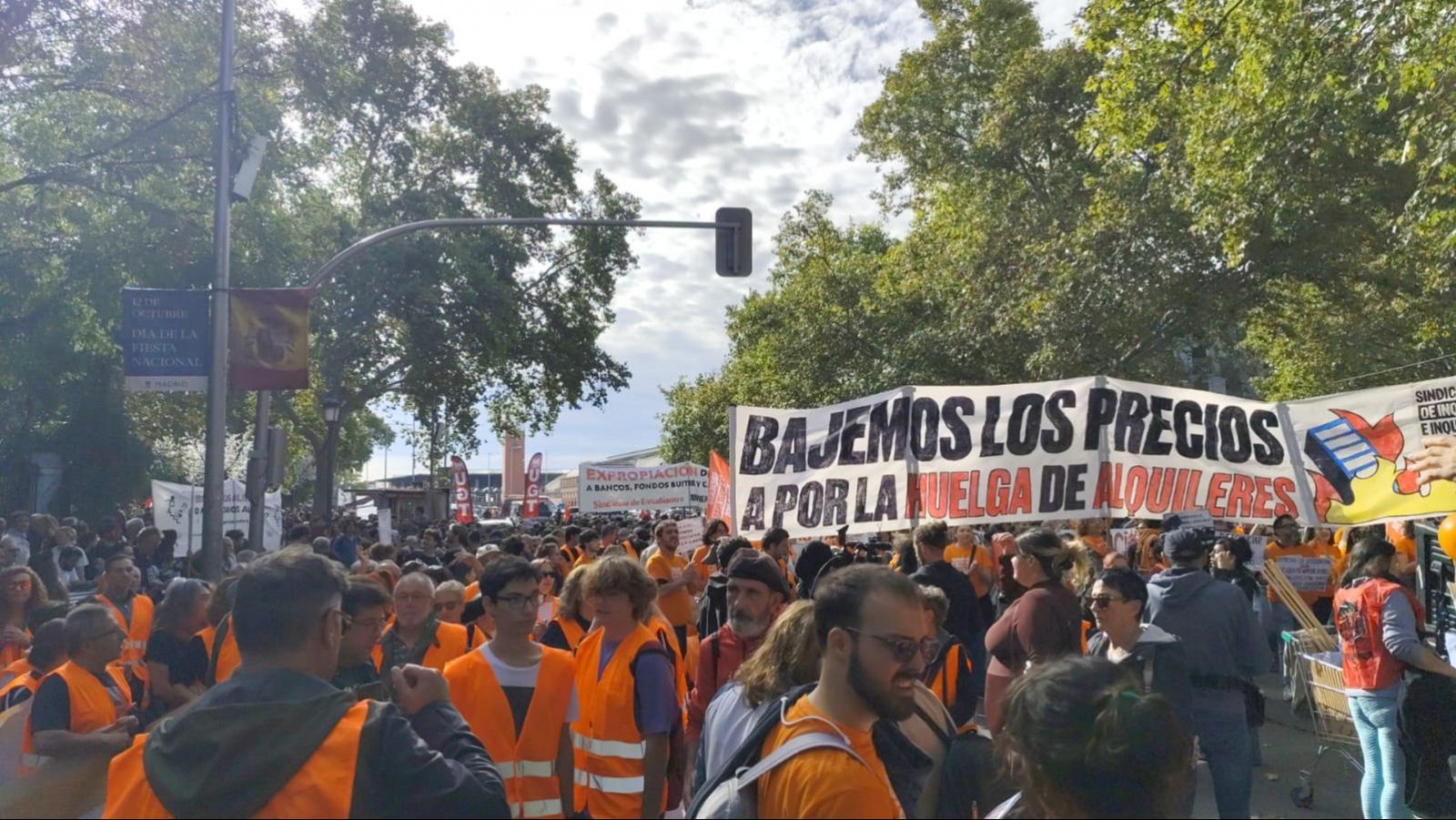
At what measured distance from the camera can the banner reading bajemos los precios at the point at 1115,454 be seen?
8250 millimetres

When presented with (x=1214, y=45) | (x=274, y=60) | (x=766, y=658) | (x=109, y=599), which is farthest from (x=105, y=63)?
(x=766, y=658)

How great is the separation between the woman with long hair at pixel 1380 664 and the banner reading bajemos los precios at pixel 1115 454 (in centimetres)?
212

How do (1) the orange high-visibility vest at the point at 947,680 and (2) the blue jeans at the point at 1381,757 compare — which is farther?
(2) the blue jeans at the point at 1381,757

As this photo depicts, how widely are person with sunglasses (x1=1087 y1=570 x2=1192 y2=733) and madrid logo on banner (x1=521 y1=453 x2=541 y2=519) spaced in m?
37.4

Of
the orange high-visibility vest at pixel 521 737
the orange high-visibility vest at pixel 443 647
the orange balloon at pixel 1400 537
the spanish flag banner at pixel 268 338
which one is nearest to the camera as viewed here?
the orange high-visibility vest at pixel 521 737

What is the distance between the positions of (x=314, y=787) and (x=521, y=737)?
1966mm

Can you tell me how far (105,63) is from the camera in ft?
51.6

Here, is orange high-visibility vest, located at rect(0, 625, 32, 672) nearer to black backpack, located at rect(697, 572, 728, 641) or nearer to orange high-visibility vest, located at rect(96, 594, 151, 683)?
orange high-visibility vest, located at rect(96, 594, 151, 683)

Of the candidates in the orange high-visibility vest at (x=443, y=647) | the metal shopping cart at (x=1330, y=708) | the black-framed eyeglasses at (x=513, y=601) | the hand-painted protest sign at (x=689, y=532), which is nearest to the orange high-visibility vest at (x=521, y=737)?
the black-framed eyeglasses at (x=513, y=601)

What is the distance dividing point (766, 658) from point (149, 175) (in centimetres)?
1697

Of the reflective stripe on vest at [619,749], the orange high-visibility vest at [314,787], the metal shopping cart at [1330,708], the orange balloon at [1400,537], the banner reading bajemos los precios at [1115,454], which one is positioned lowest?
the metal shopping cart at [1330,708]

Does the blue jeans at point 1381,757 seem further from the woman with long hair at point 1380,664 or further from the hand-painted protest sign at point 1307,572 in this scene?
the hand-painted protest sign at point 1307,572

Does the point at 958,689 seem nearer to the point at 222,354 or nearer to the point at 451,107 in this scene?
the point at 222,354

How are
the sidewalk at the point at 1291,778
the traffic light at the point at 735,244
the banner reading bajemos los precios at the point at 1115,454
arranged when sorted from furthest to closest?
the traffic light at the point at 735,244, the banner reading bajemos los precios at the point at 1115,454, the sidewalk at the point at 1291,778
